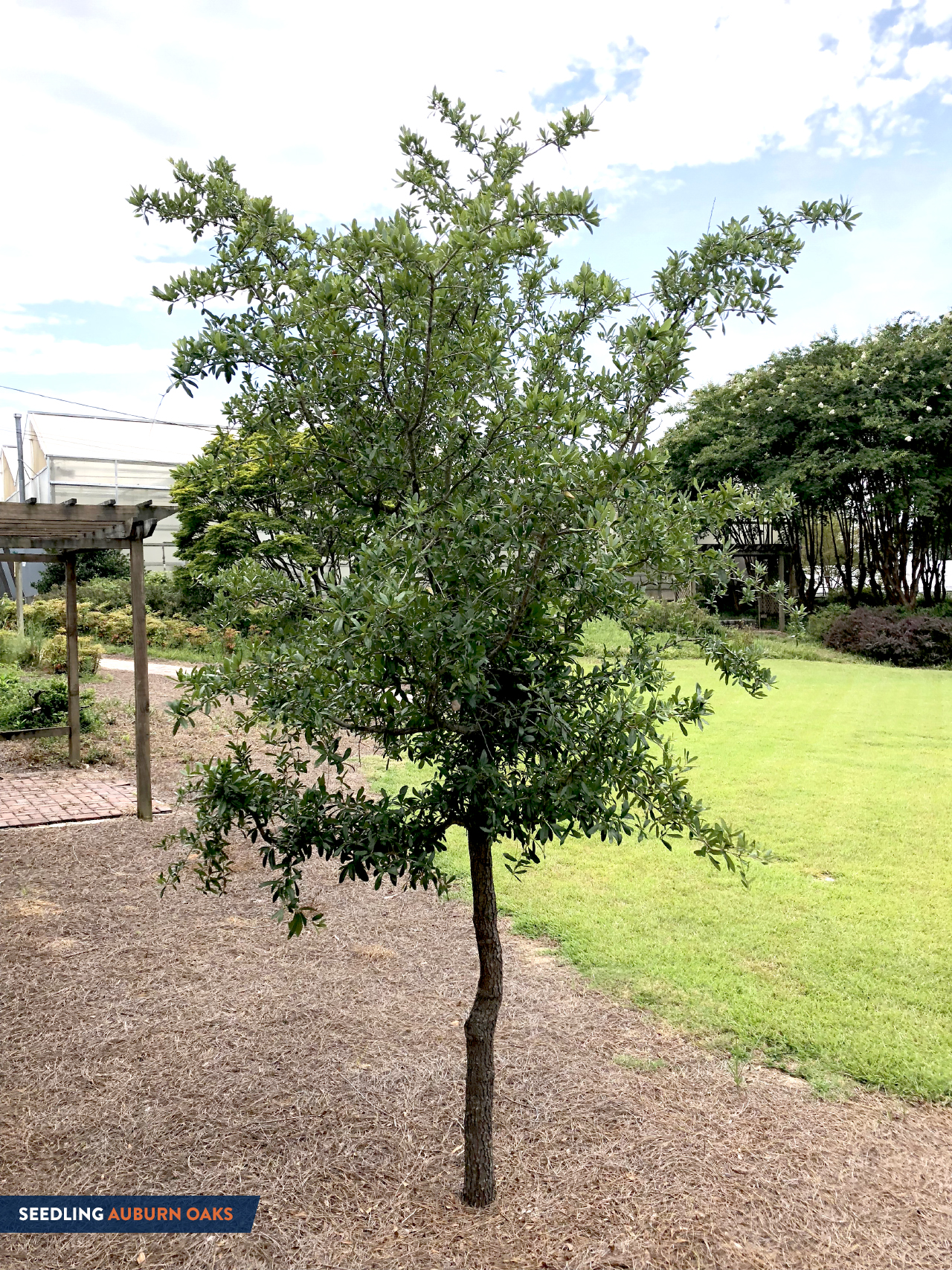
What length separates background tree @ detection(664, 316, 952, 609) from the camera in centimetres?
1994

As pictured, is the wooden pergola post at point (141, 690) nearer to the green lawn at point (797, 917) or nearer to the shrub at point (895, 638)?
the green lawn at point (797, 917)

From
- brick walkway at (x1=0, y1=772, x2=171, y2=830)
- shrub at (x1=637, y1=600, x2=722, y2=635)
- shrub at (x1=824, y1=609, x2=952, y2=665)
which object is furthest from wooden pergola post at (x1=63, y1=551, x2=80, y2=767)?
shrub at (x1=824, y1=609, x2=952, y2=665)

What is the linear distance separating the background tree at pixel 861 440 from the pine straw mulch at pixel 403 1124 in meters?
18.6

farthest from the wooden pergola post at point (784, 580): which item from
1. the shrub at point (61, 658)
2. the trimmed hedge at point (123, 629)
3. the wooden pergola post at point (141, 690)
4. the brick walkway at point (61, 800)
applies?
the wooden pergola post at point (141, 690)

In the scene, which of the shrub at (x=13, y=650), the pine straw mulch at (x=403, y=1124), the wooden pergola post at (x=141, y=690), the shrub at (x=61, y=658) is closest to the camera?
the pine straw mulch at (x=403, y=1124)

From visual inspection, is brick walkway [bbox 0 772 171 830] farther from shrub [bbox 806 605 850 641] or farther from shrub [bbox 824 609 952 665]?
shrub [bbox 806 605 850 641]

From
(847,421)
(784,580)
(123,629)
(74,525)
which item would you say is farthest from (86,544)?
(847,421)

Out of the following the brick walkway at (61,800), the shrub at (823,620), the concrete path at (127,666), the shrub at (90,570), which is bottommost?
the brick walkway at (61,800)

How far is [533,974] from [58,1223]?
2359 mm

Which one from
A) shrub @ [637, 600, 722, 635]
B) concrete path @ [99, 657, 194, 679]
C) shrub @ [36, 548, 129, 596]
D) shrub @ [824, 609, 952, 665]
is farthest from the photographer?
shrub @ [36, 548, 129, 596]

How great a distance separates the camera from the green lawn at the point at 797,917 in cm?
380

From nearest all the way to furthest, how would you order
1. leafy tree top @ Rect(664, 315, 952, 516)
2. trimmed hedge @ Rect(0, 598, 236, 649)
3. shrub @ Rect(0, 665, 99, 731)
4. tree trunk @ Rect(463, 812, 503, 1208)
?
tree trunk @ Rect(463, 812, 503, 1208), shrub @ Rect(0, 665, 99, 731), trimmed hedge @ Rect(0, 598, 236, 649), leafy tree top @ Rect(664, 315, 952, 516)

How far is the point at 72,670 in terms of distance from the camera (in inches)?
328

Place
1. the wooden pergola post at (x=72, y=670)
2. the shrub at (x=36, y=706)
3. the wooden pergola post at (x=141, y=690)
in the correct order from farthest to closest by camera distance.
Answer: the shrub at (x=36, y=706)
the wooden pergola post at (x=72, y=670)
the wooden pergola post at (x=141, y=690)
